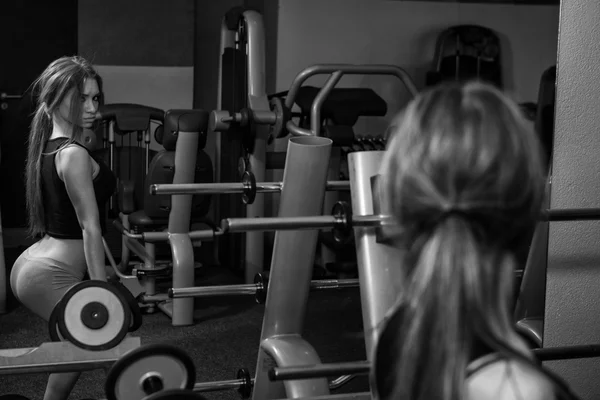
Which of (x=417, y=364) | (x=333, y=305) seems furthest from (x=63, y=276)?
(x=333, y=305)

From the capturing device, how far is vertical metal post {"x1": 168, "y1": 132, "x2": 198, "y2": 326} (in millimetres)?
3949

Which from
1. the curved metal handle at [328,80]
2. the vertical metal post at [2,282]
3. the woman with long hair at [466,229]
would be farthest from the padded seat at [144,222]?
the woman with long hair at [466,229]

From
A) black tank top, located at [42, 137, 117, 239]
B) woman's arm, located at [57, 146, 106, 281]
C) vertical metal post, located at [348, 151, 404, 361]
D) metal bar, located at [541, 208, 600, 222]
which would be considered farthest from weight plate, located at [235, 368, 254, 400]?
metal bar, located at [541, 208, 600, 222]

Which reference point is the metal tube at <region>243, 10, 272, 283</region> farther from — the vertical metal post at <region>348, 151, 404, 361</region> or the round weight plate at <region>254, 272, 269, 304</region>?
the vertical metal post at <region>348, 151, 404, 361</region>

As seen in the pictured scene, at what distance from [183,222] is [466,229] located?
10.8 feet

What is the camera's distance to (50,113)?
2338 millimetres

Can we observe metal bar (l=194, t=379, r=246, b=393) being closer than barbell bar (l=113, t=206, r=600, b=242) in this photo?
No

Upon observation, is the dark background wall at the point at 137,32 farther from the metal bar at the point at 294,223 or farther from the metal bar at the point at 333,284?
the metal bar at the point at 294,223

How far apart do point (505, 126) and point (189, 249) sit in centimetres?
326

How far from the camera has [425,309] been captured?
2.82 ft

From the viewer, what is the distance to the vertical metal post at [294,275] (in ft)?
6.62

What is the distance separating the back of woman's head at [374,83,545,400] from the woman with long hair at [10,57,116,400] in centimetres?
156

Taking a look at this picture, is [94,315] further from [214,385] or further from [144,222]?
[144,222]

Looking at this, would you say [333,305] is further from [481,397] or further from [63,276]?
[481,397]
